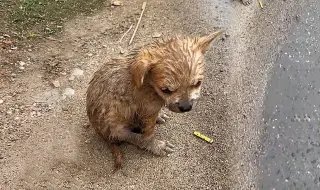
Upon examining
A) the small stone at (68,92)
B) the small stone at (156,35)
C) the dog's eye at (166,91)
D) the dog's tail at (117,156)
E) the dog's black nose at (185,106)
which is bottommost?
the dog's tail at (117,156)

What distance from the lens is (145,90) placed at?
4934mm

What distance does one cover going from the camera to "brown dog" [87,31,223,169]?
4.64m

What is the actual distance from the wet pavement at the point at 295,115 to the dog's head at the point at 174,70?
1223 mm

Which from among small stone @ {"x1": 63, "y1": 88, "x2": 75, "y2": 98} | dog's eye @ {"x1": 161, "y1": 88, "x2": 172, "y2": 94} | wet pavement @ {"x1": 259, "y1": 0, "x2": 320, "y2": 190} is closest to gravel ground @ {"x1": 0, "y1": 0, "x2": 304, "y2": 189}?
small stone @ {"x1": 63, "y1": 88, "x2": 75, "y2": 98}

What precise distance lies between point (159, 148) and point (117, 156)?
0.38m

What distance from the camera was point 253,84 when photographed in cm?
604

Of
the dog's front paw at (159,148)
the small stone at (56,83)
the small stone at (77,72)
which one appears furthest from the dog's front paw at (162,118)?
the small stone at (56,83)

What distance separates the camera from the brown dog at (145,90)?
4641 millimetres

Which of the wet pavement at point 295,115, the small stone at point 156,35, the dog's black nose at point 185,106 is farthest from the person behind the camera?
the small stone at point 156,35

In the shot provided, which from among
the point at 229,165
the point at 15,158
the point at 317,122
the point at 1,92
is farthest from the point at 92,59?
the point at 317,122

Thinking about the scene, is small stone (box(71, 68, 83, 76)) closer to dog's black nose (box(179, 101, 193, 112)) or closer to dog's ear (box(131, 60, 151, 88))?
dog's ear (box(131, 60, 151, 88))

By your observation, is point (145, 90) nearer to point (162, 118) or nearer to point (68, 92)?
point (162, 118)

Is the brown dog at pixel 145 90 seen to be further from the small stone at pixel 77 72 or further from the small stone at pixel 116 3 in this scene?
the small stone at pixel 116 3

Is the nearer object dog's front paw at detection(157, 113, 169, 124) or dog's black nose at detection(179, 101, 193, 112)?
dog's black nose at detection(179, 101, 193, 112)
